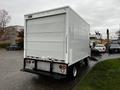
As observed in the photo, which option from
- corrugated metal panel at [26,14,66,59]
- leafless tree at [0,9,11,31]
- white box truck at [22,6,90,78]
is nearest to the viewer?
white box truck at [22,6,90,78]

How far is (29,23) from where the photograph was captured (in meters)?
6.62

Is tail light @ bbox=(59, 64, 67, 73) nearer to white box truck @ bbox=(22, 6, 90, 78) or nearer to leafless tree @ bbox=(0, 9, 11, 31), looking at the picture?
white box truck @ bbox=(22, 6, 90, 78)

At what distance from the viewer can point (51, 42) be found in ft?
19.4

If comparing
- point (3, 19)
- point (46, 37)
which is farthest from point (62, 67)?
point (3, 19)

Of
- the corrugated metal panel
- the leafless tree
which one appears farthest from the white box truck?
the leafless tree

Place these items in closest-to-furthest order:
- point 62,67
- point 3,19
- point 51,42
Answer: point 62,67 < point 51,42 < point 3,19

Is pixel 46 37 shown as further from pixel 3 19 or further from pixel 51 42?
pixel 3 19

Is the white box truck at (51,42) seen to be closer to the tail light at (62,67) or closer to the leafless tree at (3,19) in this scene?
the tail light at (62,67)

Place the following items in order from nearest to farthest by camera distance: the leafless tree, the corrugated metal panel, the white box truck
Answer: the white box truck < the corrugated metal panel < the leafless tree

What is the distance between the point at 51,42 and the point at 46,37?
14.4 inches

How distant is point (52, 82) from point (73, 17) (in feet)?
10.5

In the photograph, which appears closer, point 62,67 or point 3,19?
point 62,67

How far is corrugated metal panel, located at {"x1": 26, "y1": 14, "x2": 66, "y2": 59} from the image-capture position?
561cm

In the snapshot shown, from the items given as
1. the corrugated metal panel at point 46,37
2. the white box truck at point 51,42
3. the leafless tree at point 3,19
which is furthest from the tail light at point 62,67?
the leafless tree at point 3,19
